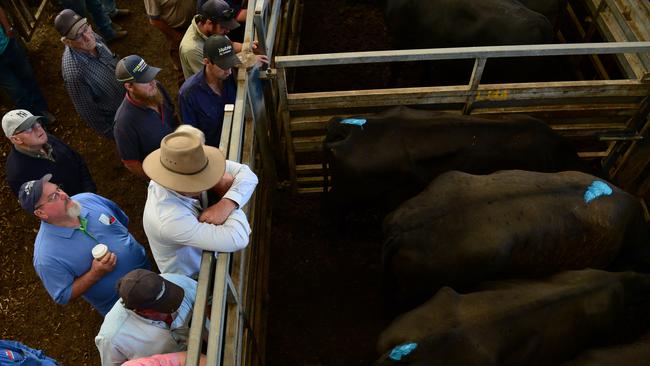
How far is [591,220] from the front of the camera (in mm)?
3744

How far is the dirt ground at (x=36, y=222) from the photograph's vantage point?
454cm

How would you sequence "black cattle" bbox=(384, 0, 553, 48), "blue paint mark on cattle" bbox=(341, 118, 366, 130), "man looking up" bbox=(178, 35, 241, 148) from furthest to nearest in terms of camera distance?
1. "black cattle" bbox=(384, 0, 553, 48)
2. "blue paint mark on cattle" bbox=(341, 118, 366, 130)
3. "man looking up" bbox=(178, 35, 241, 148)

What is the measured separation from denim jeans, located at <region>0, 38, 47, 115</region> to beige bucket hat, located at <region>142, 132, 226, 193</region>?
3838 mm

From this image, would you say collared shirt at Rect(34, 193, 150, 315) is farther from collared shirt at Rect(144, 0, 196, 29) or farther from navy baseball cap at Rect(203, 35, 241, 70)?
collared shirt at Rect(144, 0, 196, 29)

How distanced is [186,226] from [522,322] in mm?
2164

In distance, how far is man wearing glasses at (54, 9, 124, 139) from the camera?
13.7 ft

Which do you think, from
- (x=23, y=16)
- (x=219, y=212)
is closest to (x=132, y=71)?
(x=219, y=212)

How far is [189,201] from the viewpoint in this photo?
2.86 m

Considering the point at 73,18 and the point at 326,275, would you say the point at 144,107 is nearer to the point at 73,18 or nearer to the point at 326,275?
the point at 73,18

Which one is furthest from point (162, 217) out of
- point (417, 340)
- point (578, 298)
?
point (578, 298)

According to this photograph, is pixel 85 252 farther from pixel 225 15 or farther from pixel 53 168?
pixel 225 15

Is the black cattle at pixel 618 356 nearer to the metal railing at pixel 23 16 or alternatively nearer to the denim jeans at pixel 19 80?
the denim jeans at pixel 19 80

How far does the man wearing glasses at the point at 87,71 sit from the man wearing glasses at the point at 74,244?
4.16 ft

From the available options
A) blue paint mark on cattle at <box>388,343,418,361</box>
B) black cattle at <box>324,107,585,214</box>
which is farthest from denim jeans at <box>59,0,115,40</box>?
blue paint mark on cattle at <box>388,343,418,361</box>
